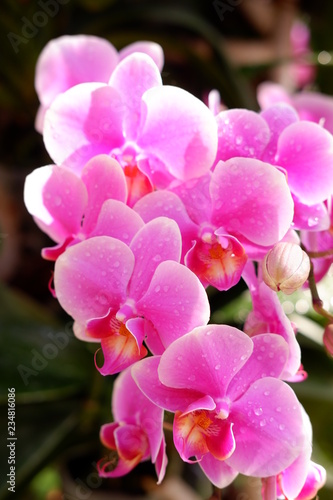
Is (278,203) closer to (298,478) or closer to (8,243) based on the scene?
(298,478)

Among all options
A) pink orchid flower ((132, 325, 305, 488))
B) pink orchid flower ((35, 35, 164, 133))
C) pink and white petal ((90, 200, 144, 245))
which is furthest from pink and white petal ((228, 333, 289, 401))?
pink orchid flower ((35, 35, 164, 133))

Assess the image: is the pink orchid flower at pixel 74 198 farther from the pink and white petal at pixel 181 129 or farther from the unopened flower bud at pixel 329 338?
the unopened flower bud at pixel 329 338

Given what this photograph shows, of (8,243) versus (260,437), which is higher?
(260,437)

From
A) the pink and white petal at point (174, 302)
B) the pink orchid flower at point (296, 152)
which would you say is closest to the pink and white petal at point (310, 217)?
the pink orchid flower at point (296, 152)

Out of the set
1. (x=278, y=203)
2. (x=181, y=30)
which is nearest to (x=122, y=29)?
(x=181, y=30)

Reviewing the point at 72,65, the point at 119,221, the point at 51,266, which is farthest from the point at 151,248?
the point at 51,266

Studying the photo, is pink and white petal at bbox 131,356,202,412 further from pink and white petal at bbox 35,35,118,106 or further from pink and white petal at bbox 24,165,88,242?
pink and white petal at bbox 35,35,118,106
